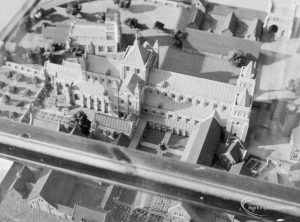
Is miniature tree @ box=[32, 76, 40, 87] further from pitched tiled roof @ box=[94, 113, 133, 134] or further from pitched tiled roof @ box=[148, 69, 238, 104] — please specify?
pitched tiled roof @ box=[148, 69, 238, 104]

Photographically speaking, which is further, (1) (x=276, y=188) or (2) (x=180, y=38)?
(2) (x=180, y=38)

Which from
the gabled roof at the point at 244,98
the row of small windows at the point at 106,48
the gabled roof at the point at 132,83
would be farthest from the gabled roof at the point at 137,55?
the gabled roof at the point at 244,98

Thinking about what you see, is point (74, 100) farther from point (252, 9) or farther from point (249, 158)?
point (252, 9)

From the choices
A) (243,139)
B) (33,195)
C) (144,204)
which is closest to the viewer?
(144,204)

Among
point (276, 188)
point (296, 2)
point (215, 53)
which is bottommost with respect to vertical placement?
point (215, 53)

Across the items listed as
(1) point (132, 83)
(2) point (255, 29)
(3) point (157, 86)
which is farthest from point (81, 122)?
(2) point (255, 29)

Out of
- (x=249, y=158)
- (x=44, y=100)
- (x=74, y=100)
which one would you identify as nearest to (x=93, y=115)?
(x=74, y=100)
